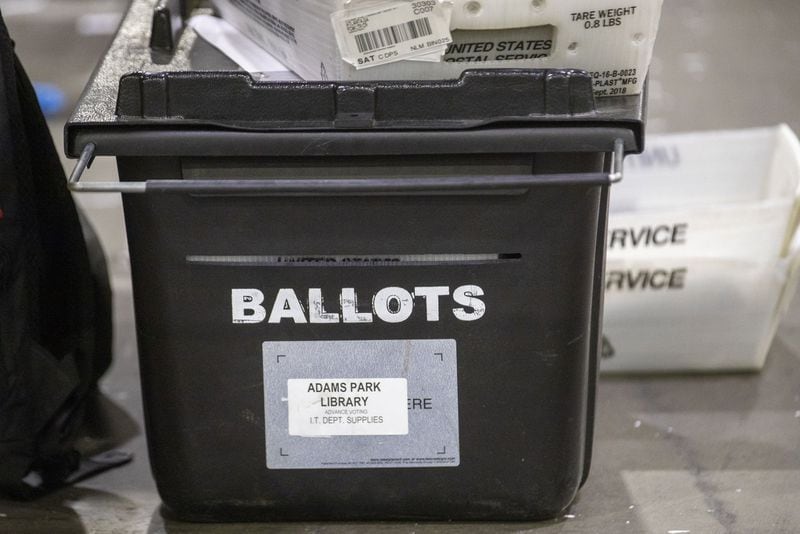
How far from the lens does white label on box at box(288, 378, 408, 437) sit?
0.95 meters

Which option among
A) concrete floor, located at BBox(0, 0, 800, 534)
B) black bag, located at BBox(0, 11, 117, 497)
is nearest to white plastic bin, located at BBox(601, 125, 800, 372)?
concrete floor, located at BBox(0, 0, 800, 534)

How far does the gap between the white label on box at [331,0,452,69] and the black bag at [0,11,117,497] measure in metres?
0.35

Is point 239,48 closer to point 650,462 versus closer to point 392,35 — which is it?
point 392,35

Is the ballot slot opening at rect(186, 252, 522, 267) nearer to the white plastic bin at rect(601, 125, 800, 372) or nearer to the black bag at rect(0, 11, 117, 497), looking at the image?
the black bag at rect(0, 11, 117, 497)

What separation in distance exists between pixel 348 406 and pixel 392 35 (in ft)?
1.12

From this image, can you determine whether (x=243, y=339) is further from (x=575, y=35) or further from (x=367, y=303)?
(x=575, y=35)

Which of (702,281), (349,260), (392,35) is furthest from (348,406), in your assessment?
(702,281)

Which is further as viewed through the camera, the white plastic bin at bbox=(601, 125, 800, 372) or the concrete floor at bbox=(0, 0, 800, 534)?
the white plastic bin at bbox=(601, 125, 800, 372)

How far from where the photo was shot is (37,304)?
1.06 m

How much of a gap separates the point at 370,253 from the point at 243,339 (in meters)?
0.15

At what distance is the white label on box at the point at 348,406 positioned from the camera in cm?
95

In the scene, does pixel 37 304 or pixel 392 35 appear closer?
pixel 392 35

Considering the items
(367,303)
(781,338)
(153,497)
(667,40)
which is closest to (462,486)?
(367,303)

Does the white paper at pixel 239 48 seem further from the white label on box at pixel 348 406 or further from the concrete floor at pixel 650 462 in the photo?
the concrete floor at pixel 650 462
